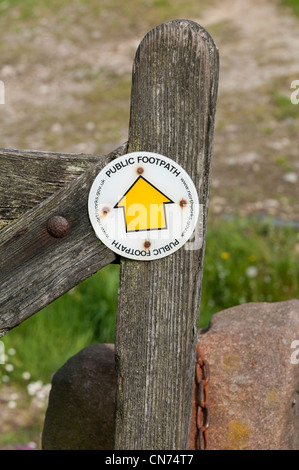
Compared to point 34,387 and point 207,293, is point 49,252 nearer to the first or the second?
point 34,387

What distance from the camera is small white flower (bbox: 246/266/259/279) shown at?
14.8ft

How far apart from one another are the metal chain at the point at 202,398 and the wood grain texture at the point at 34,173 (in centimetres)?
82

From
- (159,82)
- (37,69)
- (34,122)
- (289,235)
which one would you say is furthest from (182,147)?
(37,69)

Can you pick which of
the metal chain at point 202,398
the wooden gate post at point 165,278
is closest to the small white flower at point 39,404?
the metal chain at point 202,398

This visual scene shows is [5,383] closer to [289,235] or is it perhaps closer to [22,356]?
[22,356]

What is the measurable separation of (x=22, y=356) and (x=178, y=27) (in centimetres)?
297

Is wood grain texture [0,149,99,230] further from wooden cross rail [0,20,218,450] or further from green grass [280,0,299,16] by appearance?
green grass [280,0,299,16]

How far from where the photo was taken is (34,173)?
5.15 ft

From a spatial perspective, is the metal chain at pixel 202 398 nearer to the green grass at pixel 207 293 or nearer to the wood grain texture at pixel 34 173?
the wood grain texture at pixel 34 173

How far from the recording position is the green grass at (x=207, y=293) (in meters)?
3.90

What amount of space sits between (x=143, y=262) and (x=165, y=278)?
0.07m

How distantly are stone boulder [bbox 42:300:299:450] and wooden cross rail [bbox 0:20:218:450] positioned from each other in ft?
1.79

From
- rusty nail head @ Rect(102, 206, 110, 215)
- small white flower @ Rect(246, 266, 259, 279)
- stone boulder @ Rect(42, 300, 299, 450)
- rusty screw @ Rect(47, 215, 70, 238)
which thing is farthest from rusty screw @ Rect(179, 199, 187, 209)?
small white flower @ Rect(246, 266, 259, 279)

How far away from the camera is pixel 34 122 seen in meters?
8.38
